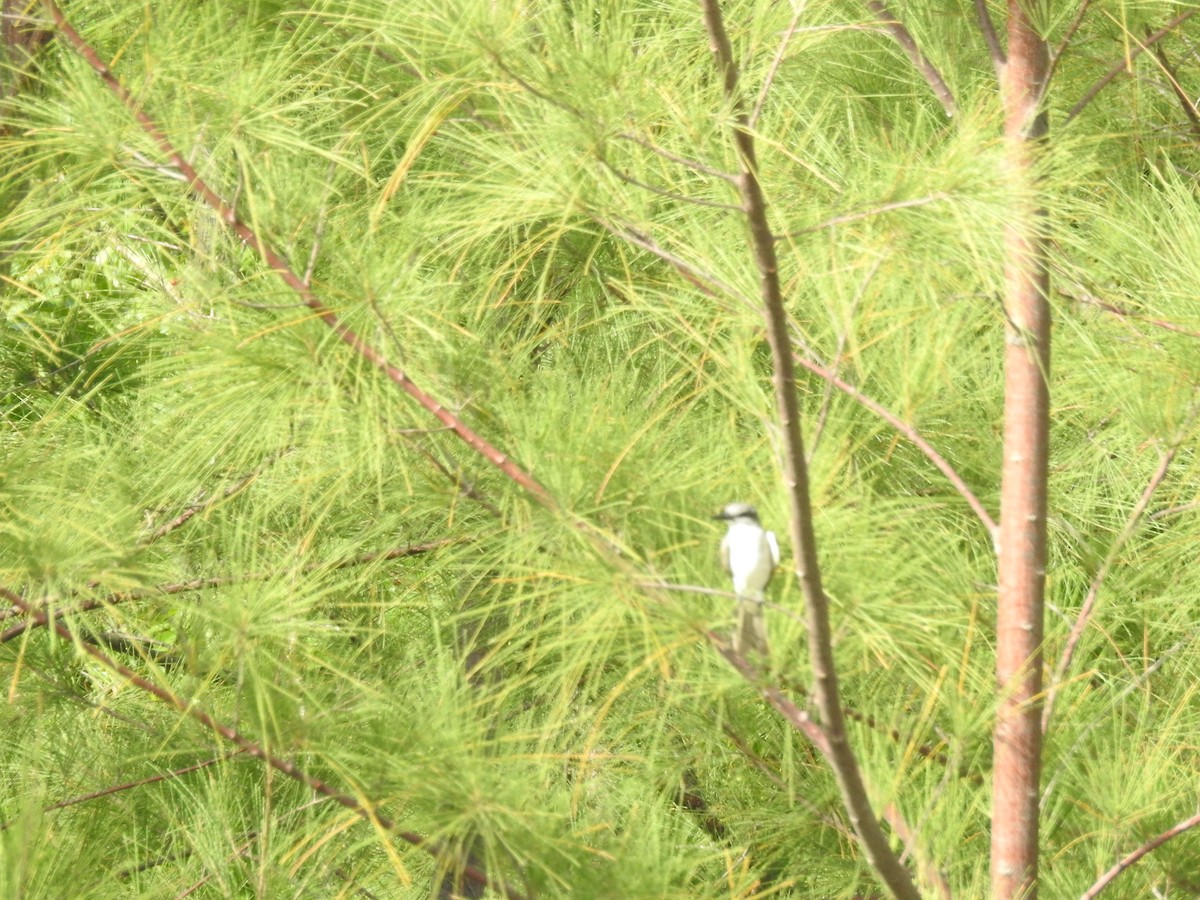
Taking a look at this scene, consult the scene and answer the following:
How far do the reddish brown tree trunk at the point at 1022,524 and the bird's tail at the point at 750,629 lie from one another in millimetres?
291

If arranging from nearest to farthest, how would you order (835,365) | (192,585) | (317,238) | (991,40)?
(835,365), (317,238), (991,40), (192,585)

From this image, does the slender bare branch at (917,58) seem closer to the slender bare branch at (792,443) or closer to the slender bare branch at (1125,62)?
the slender bare branch at (1125,62)

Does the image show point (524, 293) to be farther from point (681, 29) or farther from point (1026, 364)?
point (1026, 364)

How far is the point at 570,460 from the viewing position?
818 mm

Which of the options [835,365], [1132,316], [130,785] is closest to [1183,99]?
[1132,316]

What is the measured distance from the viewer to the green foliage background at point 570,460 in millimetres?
815

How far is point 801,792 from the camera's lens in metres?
1.17

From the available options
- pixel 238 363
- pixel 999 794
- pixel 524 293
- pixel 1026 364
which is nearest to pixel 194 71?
pixel 238 363

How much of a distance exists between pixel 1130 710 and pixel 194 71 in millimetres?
921

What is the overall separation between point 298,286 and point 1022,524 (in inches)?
20.2

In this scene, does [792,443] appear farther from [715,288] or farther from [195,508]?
[195,508]

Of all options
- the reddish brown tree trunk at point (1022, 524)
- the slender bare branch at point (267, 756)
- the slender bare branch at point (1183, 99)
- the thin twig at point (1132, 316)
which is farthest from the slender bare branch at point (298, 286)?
the slender bare branch at point (1183, 99)

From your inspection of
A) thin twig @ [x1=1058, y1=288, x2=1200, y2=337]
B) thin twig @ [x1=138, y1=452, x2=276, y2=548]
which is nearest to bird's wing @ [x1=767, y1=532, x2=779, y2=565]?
thin twig @ [x1=1058, y1=288, x2=1200, y2=337]

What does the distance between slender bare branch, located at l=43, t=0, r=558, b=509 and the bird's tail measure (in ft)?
0.54
